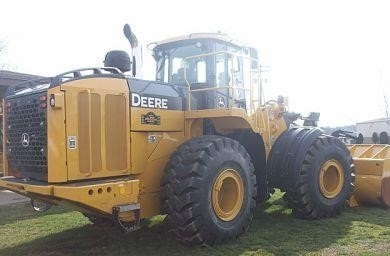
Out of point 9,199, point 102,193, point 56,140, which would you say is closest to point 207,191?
point 102,193

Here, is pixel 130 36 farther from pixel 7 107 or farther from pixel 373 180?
pixel 373 180

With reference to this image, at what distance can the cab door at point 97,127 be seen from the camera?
5266 mm

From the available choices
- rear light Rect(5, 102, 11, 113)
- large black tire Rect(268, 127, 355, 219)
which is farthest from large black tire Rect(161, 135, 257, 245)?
rear light Rect(5, 102, 11, 113)

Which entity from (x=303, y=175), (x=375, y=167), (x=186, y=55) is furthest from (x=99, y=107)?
(x=375, y=167)

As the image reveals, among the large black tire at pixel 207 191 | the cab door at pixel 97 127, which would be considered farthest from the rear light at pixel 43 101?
the large black tire at pixel 207 191

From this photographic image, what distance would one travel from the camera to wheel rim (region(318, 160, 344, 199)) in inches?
307

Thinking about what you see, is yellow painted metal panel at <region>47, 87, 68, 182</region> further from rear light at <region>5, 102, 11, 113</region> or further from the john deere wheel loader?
rear light at <region>5, 102, 11, 113</region>

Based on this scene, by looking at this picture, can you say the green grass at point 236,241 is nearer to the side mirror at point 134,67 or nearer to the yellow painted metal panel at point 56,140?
the yellow painted metal panel at point 56,140

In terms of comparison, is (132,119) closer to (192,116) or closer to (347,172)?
(192,116)

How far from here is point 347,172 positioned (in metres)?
8.05

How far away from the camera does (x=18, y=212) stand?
9.06 meters

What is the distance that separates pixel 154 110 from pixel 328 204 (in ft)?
11.3

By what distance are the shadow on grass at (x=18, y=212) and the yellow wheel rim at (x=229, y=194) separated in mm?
3994

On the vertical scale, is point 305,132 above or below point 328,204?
above
